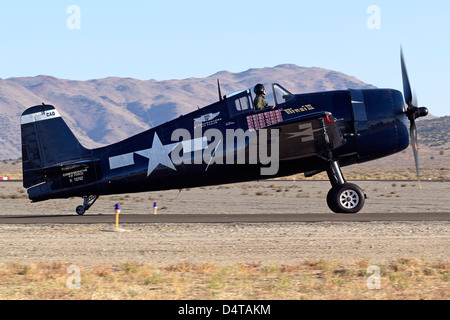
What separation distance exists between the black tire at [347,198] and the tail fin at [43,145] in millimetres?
Answer: 7239

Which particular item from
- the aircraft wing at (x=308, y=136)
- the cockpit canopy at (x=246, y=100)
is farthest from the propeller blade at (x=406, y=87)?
the cockpit canopy at (x=246, y=100)

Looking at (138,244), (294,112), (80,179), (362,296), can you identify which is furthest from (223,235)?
(362,296)

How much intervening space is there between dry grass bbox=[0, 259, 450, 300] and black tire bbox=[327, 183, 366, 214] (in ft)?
21.8

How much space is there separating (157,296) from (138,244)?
5124 mm

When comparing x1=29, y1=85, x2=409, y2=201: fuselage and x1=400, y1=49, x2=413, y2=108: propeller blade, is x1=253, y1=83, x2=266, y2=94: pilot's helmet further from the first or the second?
x1=400, y1=49, x2=413, y2=108: propeller blade

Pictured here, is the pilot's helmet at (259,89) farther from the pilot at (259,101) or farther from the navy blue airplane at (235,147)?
the navy blue airplane at (235,147)

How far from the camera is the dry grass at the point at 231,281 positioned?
327 inches

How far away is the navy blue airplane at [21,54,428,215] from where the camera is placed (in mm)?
16547

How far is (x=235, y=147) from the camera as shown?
16.6 metres

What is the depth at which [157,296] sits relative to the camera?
830 cm

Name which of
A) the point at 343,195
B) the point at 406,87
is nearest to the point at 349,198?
the point at 343,195

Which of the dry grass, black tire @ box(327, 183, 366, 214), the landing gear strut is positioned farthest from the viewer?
the landing gear strut

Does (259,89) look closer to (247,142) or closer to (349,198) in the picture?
(247,142)

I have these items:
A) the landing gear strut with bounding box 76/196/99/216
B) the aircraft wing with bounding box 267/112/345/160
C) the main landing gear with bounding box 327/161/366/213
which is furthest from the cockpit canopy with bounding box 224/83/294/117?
the landing gear strut with bounding box 76/196/99/216
